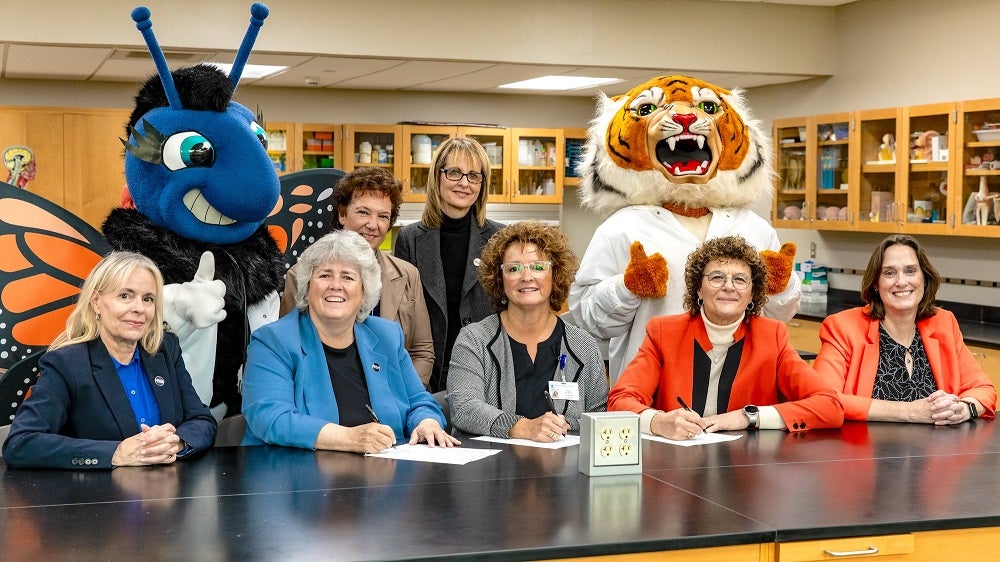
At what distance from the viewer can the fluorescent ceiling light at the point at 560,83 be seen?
7.06 m

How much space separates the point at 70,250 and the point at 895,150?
436cm

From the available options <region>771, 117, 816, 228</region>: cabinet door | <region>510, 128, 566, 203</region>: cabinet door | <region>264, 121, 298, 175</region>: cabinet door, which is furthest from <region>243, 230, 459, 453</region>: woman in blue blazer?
<region>510, 128, 566, 203</region>: cabinet door

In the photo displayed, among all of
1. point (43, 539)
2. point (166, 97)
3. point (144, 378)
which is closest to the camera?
point (43, 539)

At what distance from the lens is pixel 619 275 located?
3320 mm

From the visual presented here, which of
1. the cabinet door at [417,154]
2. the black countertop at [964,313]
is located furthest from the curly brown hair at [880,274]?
the cabinet door at [417,154]

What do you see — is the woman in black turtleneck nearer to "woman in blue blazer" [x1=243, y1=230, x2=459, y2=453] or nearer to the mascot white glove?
"woman in blue blazer" [x1=243, y1=230, x2=459, y2=453]

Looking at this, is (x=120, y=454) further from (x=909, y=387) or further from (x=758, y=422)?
(x=909, y=387)

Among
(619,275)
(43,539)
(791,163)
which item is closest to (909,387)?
(619,275)

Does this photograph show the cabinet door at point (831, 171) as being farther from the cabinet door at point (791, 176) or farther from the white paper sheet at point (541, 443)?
the white paper sheet at point (541, 443)

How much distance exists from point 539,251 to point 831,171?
12.2ft

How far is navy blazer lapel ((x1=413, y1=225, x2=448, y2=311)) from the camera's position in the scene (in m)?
3.51

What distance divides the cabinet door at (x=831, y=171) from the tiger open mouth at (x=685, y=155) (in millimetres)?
2839

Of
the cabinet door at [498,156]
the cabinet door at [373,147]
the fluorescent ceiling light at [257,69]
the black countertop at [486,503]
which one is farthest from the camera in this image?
the cabinet door at [498,156]

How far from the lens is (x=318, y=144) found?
7.55 metres
